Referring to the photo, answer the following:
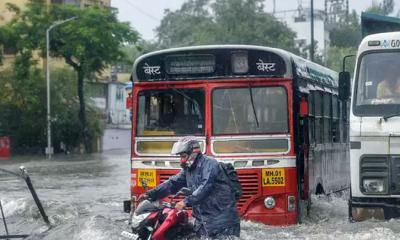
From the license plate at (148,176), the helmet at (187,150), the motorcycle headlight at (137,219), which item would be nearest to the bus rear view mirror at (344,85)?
the license plate at (148,176)

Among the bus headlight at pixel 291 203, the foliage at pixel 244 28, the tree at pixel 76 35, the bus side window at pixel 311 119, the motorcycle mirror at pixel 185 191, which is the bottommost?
the bus headlight at pixel 291 203

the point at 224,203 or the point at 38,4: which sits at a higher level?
the point at 38,4

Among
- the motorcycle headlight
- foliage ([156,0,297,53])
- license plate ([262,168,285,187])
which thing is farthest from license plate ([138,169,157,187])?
foliage ([156,0,297,53])

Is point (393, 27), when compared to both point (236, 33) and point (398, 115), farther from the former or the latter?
point (236, 33)

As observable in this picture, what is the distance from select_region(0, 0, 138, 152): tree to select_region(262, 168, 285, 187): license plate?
111ft

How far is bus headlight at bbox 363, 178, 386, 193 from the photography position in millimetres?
10016

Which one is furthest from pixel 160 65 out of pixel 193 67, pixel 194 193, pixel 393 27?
pixel 194 193

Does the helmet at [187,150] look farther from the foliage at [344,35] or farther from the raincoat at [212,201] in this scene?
the foliage at [344,35]

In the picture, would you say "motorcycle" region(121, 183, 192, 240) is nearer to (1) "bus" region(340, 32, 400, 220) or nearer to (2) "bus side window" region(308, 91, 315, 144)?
(1) "bus" region(340, 32, 400, 220)

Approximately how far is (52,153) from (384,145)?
129 ft

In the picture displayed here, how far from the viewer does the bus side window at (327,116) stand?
564 inches

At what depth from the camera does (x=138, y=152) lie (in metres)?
11.9

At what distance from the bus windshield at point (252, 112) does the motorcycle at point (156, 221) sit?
3.87 meters

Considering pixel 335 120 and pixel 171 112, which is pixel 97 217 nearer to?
pixel 171 112
